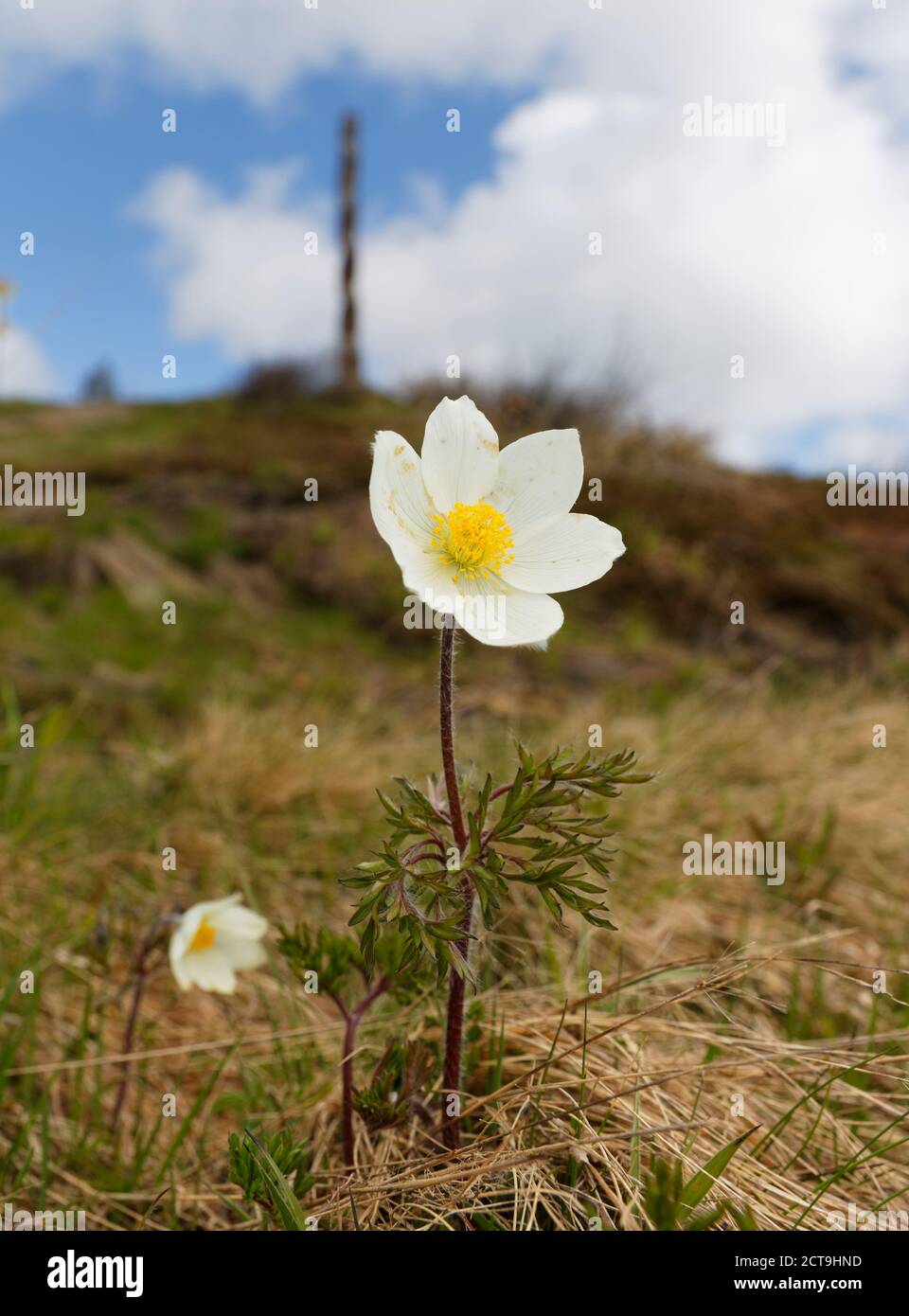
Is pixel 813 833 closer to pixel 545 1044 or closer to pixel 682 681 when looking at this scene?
pixel 545 1044
